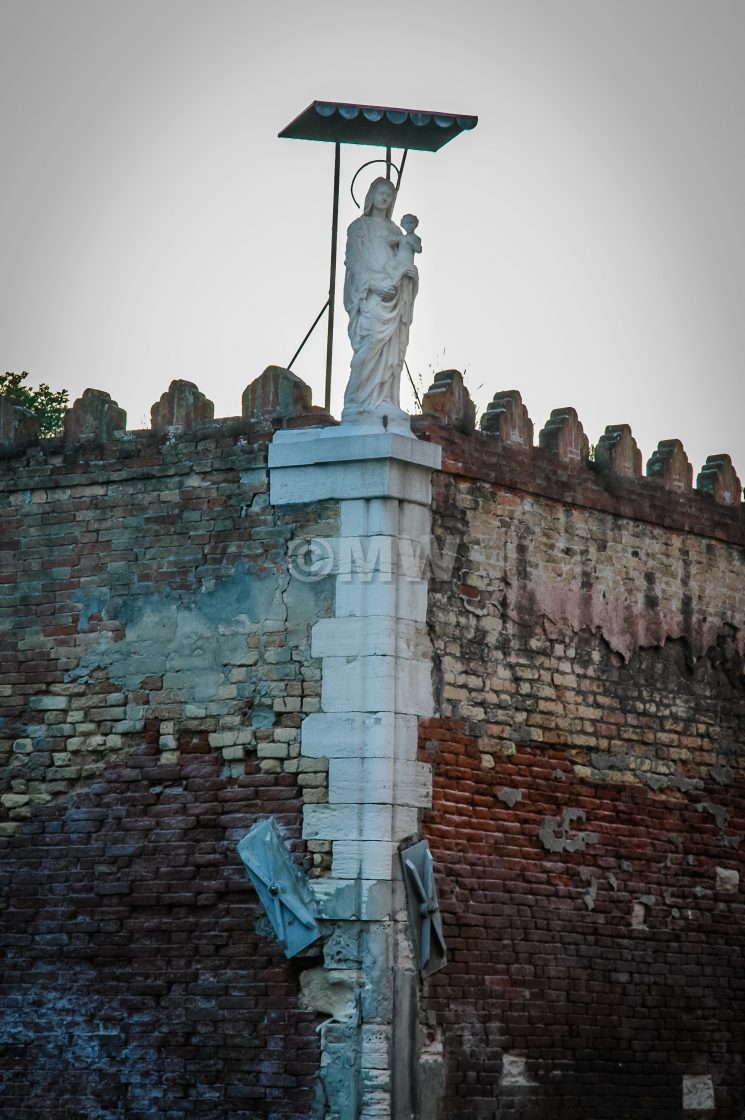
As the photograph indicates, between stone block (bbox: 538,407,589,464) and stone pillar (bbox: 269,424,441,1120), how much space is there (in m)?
1.63

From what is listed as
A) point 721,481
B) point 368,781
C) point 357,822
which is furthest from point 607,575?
point 357,822

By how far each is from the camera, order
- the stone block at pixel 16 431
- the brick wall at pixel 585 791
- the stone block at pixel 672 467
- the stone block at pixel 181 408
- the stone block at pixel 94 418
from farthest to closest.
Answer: the stone block at pixel 672 467 < the stone block at pixel 16 431 < the stone block at pixel 94 418 < the stone block at pixel 181 408 < the brick wall at pixel 585 791

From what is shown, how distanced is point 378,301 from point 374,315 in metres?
0.12

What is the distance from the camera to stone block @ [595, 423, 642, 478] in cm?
1712

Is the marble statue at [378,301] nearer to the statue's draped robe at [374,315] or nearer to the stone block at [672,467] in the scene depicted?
the statue's draped robe at [374,315]

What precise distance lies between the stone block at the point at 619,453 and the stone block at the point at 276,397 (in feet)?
9.09

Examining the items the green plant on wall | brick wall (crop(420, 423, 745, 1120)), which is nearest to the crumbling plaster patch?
brick wall (crop(420, 423, 745, 1120))

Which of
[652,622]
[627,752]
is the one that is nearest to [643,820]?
[627,752]

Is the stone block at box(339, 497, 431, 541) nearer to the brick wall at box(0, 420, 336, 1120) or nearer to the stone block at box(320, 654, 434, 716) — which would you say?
the brick wall at box(0, 420, 336, 1120)

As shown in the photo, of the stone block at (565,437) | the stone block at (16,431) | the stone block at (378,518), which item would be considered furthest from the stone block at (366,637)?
the stone block at (16,431)

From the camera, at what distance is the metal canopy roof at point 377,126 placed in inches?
626

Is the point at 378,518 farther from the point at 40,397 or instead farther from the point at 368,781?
the point at 40,397

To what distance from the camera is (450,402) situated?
15.7 m

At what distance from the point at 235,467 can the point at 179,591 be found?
38.9 inches
